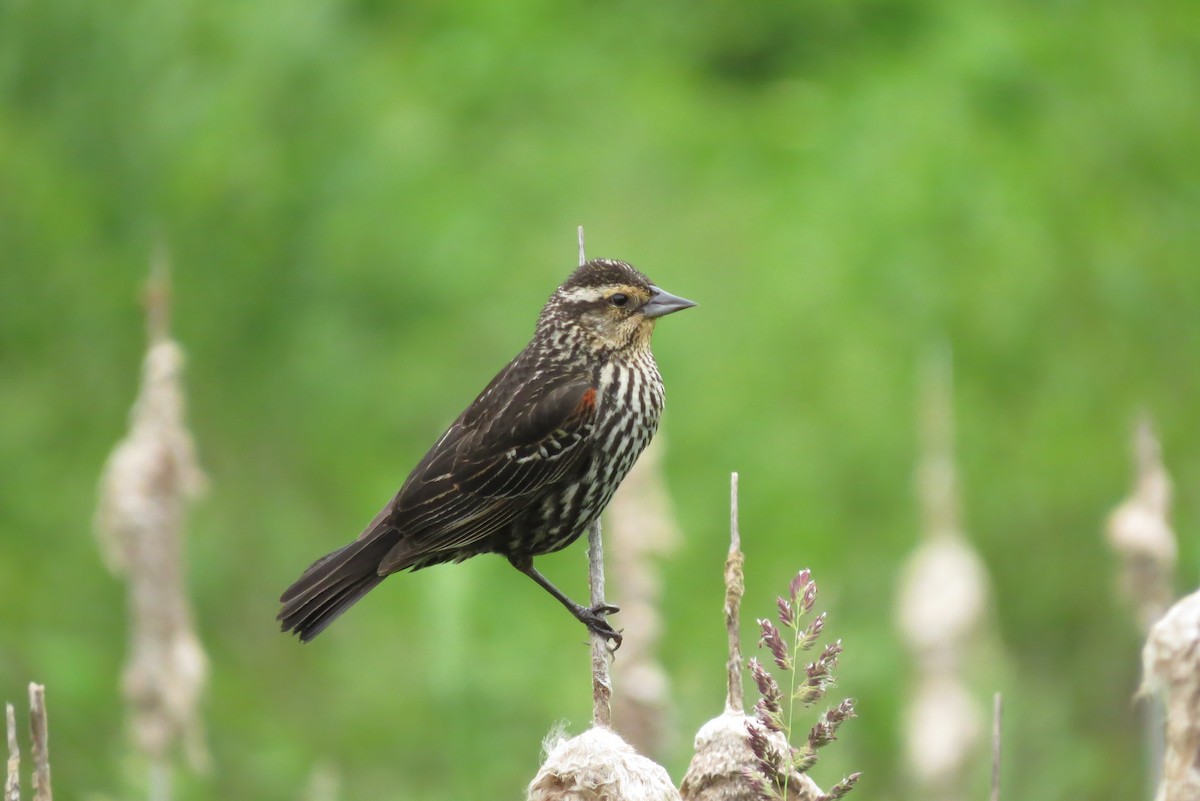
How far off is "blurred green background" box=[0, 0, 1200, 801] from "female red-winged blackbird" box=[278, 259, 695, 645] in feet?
4.29

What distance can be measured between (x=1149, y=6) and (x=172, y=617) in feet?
19.7

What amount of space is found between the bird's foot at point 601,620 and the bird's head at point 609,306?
0.59 m

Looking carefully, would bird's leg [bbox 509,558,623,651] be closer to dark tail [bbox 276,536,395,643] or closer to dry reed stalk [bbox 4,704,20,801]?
dark tail [bbox 276,536,395,643]

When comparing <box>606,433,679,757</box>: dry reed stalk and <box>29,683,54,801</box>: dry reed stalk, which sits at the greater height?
<box>606,433,679,757</box>: dry reed stalk

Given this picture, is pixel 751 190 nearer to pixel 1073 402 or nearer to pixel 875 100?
pixel 875 100

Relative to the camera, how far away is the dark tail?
3.25 meters

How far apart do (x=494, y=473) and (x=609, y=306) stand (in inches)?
17.7

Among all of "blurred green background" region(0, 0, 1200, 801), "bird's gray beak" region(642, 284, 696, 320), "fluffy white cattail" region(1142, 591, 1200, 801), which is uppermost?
"blurred green background" region(0, 0, 1200, 801)

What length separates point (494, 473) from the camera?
3.40 meters

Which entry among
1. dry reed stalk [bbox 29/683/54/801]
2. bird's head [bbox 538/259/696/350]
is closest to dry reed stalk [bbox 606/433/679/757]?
bird's head [bbox 538/259/696/350]

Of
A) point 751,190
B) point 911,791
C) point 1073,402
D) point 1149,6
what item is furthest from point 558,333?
point 751,190

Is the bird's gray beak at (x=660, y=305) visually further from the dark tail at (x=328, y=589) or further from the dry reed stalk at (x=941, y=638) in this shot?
the dry reed stalk at (x=941, y=638)

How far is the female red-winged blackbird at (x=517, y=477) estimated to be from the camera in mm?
3311

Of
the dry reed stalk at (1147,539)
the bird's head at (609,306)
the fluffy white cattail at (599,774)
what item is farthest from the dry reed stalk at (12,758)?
the dry reed stalk at (1147,539)
